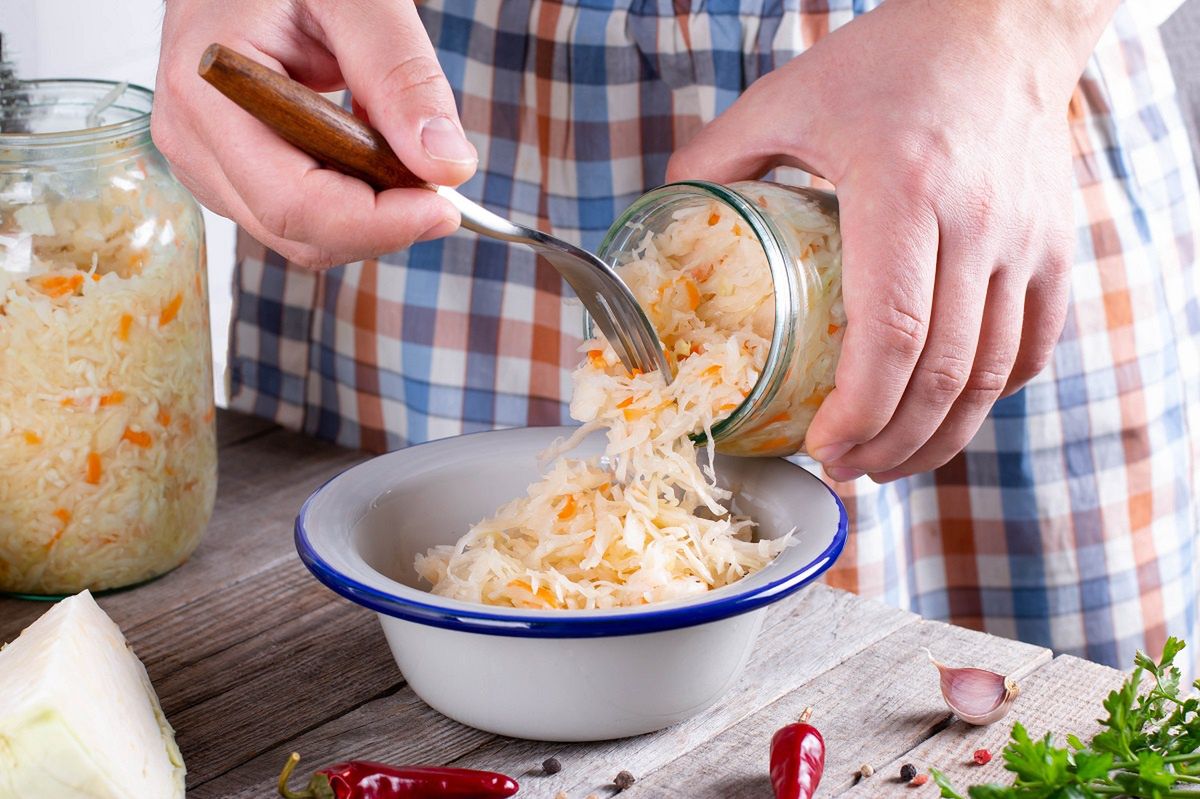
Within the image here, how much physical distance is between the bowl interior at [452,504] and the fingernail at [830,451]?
30 mm

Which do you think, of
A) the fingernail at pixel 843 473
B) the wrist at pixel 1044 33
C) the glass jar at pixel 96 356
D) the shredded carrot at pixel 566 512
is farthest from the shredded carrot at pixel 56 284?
the wrist at pixel 1044 33

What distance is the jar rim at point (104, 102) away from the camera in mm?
1273

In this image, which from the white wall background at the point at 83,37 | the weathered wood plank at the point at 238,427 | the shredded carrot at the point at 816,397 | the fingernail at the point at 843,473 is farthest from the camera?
the white wall background at the point at 83,37

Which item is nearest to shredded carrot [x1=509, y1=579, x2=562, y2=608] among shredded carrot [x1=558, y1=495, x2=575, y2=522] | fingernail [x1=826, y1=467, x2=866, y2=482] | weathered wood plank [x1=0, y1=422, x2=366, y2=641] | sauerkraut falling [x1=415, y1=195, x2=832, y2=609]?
sauerkraut falling [x1=415, y1=195, x2=832, y2=609]

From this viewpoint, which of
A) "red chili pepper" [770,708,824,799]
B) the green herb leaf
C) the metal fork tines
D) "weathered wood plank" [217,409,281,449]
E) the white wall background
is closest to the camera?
the green herb leaf

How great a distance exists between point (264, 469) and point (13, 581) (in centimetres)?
44

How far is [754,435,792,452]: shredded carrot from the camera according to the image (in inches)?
48.3

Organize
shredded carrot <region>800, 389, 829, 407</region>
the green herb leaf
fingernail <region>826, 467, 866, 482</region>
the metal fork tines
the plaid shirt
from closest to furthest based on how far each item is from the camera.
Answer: the green herb leaf → the metal fork tines → shredded carrot <region>800, 389, 829, 407</region> → fingernail <region>826, 467, 866, 482</region> → the plaid shirt

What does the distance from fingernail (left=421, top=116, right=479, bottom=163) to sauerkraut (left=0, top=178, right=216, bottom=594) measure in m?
0.46

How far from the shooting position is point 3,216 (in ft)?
4.12

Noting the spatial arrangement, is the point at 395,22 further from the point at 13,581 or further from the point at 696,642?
the point at 13,581

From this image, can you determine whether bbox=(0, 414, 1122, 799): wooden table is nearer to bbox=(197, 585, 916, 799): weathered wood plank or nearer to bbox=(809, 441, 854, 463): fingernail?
bbox=(197, 585, 916, 799): weathered wood plank

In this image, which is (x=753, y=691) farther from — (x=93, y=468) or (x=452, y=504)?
(x=93, y=468)

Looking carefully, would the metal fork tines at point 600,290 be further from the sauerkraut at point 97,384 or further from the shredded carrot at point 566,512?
the sauerkraut at point 97,384
